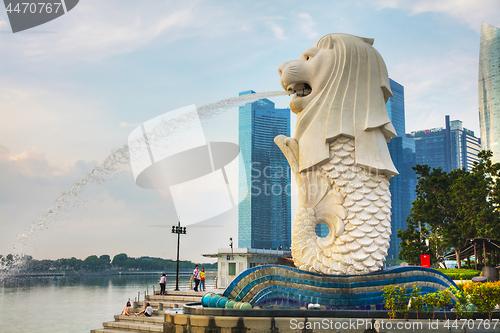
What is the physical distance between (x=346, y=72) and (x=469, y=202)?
1499cm

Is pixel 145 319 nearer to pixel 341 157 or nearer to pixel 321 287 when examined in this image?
pixel 321 287

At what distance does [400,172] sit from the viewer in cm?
10375

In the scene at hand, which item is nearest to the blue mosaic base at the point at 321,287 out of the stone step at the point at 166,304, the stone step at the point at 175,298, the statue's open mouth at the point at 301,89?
the statue's open mouth at the point at 301,89

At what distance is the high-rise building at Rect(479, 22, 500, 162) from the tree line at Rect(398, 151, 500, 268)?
7433 centimetres

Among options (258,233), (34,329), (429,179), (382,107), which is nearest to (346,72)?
(382,107)

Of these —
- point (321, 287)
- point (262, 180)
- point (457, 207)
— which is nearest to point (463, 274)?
point (457, 207)

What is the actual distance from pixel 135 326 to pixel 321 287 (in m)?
8.51

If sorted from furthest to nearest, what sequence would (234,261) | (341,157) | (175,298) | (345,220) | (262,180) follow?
(262,180) → (234,261) → (175,298) → (341,157) → (345,220)

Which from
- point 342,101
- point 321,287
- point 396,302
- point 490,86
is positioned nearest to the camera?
point 396,302

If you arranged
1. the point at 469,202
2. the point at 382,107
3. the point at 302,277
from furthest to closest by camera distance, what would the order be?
the point at 469,202
the point at 382,107
the point at 302,277

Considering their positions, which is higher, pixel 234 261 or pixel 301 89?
pixel 301 89

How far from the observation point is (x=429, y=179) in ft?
82.7

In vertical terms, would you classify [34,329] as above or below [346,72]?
below

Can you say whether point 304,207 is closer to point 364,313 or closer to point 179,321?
point 364,313
